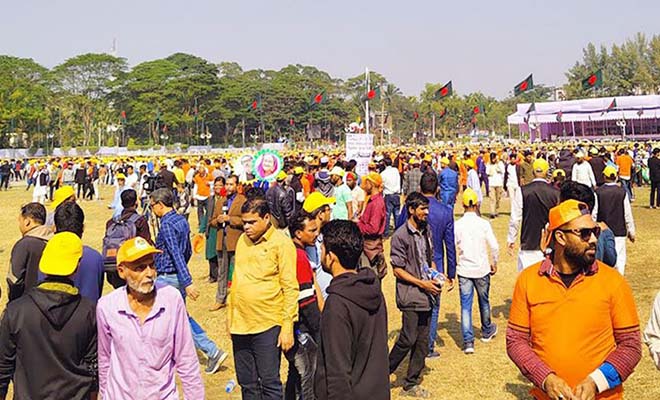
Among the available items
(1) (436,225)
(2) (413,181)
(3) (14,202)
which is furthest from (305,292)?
(3) (14,202)

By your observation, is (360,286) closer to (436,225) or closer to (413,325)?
(413,325)

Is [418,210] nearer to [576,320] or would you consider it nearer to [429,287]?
[429,287]

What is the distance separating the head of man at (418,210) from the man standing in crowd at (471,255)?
1166 millimetres

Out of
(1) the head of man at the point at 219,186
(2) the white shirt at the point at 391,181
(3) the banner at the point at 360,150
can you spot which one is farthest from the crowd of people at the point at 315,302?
(3) the banner at the point at 360,150

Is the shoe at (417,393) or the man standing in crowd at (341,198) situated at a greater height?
the man standing in crowd at (341,198)

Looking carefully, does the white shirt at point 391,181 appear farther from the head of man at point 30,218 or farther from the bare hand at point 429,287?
the head of man at point 30,218

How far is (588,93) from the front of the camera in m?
102

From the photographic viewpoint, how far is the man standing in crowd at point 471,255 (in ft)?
21.6

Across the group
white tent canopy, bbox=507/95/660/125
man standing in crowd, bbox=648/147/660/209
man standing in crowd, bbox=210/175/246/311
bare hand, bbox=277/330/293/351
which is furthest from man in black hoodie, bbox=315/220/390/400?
white tent canopy, bbox=507/95/660/125

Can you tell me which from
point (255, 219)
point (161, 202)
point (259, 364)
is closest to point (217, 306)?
point (161, 202)

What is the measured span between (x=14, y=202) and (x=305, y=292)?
24.9 meters

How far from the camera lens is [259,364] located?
14.5ft

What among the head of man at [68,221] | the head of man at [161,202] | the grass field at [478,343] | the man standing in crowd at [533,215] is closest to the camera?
the head of man at [68,221]

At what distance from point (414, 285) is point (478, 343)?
2.01 m
